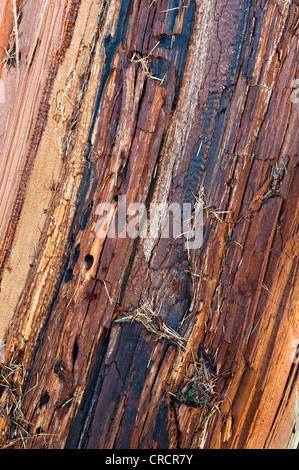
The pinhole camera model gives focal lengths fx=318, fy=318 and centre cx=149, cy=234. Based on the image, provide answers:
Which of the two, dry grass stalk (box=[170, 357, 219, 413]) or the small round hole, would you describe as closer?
dry grass stalk (box=[170, 357, 219, 413])

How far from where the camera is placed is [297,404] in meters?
2.27

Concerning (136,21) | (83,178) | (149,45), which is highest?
(136,21)

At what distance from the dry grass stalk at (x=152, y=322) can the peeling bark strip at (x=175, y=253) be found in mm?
29

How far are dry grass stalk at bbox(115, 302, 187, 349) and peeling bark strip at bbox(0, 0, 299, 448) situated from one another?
0.03m

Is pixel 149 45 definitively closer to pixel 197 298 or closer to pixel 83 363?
pixel 197 298

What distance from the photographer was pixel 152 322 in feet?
7.44

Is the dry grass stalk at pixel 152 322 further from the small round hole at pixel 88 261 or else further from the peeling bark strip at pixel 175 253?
the small round hole at pixel 88 261

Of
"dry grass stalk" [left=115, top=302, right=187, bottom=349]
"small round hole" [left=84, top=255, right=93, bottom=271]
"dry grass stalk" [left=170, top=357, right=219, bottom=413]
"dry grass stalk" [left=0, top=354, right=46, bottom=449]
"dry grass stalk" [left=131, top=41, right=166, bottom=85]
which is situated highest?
"dry grass stalk" [left=131, top=41, right=166, bottom=85]

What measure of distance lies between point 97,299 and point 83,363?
0.47 m

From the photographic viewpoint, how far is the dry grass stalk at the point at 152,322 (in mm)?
2217

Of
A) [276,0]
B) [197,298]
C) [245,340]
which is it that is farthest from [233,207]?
[276,0]

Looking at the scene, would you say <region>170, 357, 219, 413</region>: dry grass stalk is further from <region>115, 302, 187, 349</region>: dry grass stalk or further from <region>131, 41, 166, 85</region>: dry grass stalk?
<region>131, 41, 166, 85</region>: dry grass stalk

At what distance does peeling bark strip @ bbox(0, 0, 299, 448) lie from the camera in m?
2.20

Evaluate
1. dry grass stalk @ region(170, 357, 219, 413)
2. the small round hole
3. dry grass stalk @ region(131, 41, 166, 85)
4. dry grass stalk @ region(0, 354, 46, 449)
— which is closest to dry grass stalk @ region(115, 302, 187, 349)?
dry grass stalk @ region(170, 357, 219, 413)
